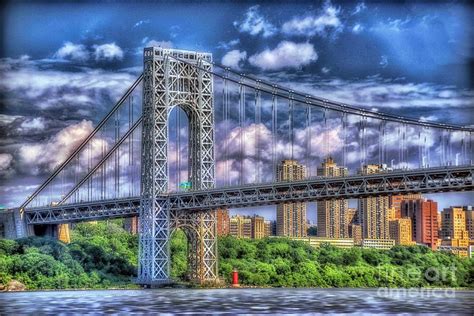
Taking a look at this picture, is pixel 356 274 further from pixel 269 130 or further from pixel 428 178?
pixel 428 178

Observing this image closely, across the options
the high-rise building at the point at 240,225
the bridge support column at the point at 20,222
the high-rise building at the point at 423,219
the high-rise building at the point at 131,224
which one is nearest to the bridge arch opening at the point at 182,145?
the bridge support column at the point at 20,222

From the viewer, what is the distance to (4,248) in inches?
2157

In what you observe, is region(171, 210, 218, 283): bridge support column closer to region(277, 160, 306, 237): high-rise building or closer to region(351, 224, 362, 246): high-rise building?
region(277, 160, 306, 237): high-rise building

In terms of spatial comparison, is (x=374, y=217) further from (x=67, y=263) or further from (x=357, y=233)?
(x=67, y=263)

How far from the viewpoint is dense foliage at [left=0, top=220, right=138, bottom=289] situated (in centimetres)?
5269

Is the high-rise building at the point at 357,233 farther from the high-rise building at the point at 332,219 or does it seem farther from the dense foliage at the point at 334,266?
the dense foliage at the point at 334,266

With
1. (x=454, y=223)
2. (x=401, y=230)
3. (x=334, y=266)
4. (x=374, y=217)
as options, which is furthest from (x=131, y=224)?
(x=454, y=223)

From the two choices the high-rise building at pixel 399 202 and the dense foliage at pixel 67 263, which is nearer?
the dense foliage at pixel 67 263

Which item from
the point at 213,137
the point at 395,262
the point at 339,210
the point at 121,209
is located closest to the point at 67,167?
the point at 121,209

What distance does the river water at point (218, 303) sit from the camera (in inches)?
1406

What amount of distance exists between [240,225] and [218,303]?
63484mm

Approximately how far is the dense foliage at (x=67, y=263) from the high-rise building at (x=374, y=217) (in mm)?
45058

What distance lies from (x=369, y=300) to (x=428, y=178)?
311 inches

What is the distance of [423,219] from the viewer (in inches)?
4277
